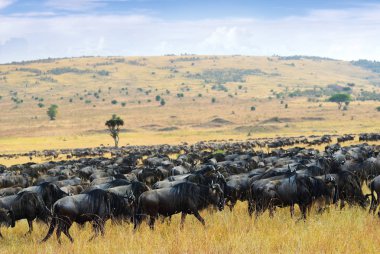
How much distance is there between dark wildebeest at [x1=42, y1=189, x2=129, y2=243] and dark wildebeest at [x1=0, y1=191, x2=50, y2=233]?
1392 mm

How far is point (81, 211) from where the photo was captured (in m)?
10.9

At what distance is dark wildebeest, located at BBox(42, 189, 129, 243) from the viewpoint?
10.8 meters

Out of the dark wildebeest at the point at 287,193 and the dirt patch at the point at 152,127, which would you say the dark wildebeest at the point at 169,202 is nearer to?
the dark wildebeest at the point at 287,193

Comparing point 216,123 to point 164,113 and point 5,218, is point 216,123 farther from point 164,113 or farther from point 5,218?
point 5,218

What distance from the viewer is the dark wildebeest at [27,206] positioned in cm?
1222

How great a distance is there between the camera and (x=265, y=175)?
1413cm

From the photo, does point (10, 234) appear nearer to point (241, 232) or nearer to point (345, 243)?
point (241, 232)

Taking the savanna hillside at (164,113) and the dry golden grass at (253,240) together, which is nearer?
the dry golden grass at (253,240)

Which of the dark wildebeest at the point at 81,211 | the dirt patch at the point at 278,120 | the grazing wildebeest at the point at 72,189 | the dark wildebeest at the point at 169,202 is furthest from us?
the dirt patch at the point at 278,120

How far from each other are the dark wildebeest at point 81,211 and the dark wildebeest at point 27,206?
4.57 feet

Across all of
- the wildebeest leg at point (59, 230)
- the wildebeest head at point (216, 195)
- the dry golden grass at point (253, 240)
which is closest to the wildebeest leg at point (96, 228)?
the dry golden grass at point (253, 240)

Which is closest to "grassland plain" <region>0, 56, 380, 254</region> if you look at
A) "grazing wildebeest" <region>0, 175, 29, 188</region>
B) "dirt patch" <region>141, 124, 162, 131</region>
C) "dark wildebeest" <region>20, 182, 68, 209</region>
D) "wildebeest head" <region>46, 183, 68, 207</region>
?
"dirt patch" <region>141, 124, 162, 131</region>

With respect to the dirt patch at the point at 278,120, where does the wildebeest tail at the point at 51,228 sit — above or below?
above

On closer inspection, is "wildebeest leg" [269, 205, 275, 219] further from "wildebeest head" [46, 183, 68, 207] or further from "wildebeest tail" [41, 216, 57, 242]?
"wildebeest head" [46, 183, 68, 207]
